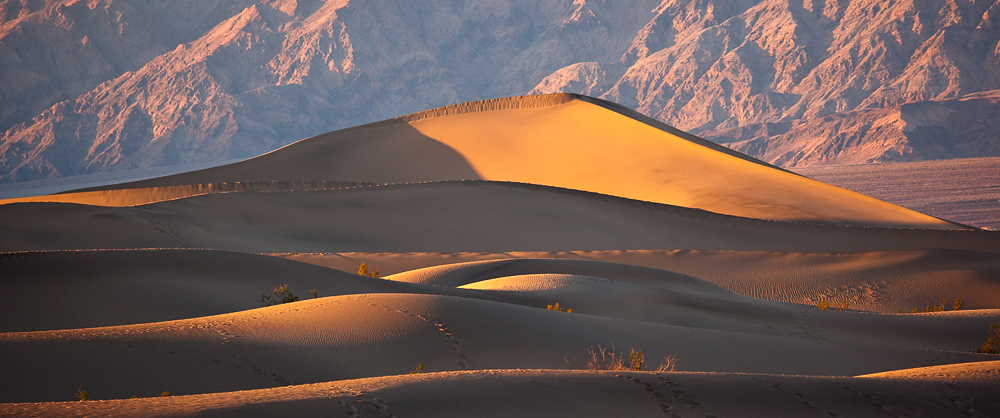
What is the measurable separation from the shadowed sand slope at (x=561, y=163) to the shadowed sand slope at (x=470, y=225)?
4.09m

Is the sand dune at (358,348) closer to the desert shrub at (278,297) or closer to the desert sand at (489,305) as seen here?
the desert sand at (489,305)

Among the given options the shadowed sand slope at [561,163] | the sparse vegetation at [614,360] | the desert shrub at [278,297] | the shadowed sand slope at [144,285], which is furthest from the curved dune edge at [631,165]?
the desert shrub at [278,297]

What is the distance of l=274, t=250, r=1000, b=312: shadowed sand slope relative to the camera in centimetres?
1586

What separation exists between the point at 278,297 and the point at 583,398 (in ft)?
17.6

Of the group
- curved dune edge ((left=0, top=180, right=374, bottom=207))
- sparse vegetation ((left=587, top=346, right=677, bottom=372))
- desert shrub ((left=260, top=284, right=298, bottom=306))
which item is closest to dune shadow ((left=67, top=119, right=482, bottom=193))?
curved dune edge ((left=0, top=180, right=374, bottom=207))

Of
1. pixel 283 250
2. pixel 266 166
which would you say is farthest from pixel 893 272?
pixel 266 166

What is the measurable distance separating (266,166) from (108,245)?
2216 centimetres

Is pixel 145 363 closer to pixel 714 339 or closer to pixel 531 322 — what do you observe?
pixel 531 322

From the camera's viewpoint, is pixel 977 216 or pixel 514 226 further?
pixel 977 216

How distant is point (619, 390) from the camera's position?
4.97 metres

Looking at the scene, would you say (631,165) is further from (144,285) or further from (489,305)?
(144,285)

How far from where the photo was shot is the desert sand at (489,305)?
5.02 metres

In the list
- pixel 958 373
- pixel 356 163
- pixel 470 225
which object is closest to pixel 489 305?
pixel 958 373

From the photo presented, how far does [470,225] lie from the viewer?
68.5 feet
